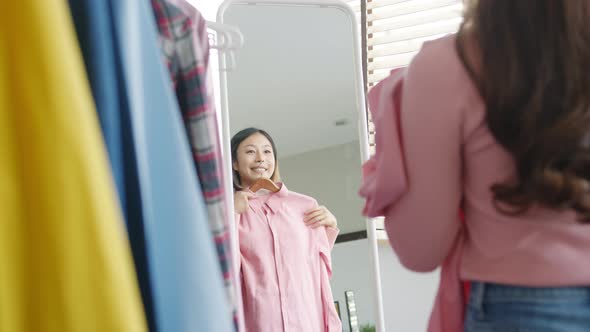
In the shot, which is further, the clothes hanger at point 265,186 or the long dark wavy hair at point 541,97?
the clothes hanger at point 265,186

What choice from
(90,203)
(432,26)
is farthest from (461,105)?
(432,26)

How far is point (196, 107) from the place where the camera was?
750mm

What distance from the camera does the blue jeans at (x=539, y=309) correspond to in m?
0.74

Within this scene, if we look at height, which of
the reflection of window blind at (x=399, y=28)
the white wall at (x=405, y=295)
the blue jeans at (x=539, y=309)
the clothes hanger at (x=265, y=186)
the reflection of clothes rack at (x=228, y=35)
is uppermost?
the reflection of window blind at (x=399, y=28)

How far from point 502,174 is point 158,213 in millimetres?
422

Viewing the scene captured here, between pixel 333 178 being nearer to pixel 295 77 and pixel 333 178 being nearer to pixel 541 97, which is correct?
pixel 295 77

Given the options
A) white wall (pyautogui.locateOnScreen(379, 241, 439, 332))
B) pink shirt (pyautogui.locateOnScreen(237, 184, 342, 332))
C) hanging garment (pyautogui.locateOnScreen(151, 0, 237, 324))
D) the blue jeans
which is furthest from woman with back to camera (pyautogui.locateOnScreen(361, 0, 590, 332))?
white wall (pyautogui.locateOnScreen(379, 241, 439, 332))

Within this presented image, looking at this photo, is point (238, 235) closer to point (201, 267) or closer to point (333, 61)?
point (333, 61)

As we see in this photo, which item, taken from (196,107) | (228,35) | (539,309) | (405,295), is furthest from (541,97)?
(405,295)

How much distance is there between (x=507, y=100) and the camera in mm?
738

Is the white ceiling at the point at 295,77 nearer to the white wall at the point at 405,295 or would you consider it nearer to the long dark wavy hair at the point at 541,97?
the white wall at the point at 405,295

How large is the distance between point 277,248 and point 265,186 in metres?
0.18

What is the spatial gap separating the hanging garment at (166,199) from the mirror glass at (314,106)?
116 centimetres

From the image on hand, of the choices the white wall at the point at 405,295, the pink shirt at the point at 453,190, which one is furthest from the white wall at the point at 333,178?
the pink shirt at the point at 453,190
